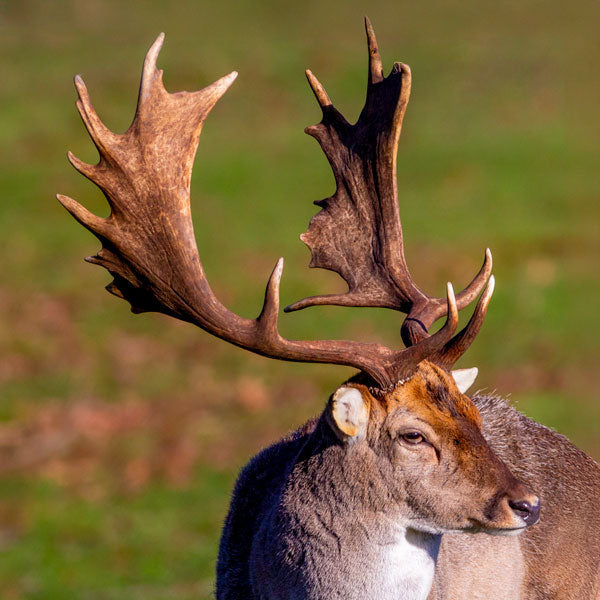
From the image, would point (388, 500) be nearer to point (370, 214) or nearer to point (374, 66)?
point (370, 214)

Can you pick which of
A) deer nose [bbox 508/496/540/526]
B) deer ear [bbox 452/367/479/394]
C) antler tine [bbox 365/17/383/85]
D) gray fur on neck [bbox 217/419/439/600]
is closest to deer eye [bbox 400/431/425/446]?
gray fur on neck [bbox 217/419/439/600]

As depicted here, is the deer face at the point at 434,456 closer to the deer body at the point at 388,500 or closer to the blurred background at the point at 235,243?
the deer body at the point at 388,500

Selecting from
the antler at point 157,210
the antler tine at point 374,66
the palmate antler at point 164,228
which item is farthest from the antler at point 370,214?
the antler at point 157,210

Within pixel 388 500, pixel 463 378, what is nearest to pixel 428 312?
pixel 463 378

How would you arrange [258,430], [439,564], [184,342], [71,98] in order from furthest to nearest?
[71,98]
[184,342]
[258,430]
[439,564]

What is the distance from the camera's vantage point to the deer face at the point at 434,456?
629 centimetres

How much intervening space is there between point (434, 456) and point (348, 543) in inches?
24.4

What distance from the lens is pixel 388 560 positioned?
6406 millimetres

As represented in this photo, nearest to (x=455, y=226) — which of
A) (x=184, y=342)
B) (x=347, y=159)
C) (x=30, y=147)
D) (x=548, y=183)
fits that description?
(x=548, y=183)

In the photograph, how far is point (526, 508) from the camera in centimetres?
623

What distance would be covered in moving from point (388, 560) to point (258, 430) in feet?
34.5

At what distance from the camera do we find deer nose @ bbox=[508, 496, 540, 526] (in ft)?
20.4

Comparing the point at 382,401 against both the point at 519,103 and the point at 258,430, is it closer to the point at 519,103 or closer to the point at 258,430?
the point at 258,430

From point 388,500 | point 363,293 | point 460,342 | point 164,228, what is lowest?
point 388,500
